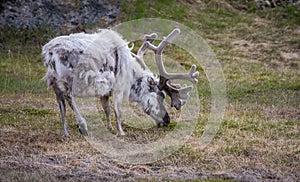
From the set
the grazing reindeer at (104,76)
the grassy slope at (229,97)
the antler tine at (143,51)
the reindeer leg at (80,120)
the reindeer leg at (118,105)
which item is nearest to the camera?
the grassy slope at (229,97)

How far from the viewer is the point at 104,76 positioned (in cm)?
968

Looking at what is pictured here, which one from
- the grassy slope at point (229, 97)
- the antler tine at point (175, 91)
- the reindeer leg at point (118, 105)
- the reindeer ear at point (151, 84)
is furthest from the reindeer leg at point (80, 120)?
the antler tine at point (175, 91)

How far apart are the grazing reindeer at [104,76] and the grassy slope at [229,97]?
2.38 feet

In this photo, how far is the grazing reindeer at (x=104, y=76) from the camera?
365 inches

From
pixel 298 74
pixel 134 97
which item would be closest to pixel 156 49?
pixel 134 97

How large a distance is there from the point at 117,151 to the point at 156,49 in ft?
8.46

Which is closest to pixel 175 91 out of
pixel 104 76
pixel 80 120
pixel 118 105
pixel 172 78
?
pixel 172 78

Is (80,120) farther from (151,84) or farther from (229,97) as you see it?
(229,97)

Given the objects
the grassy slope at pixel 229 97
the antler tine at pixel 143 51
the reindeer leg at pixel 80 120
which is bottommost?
the grassy slope at pixel 229 97

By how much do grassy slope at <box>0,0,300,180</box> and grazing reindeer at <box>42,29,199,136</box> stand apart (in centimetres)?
72

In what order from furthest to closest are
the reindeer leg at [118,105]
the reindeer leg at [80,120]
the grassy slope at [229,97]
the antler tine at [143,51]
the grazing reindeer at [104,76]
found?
the antler tine at [143,51], the reindeer leg at [118,105], the reindeer leg at [80,120], the grazing reindeer at [104,76], the grassy slope at [229,97]

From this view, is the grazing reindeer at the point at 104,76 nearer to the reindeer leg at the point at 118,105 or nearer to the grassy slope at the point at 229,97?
the reindeer leg at the point at 118,105

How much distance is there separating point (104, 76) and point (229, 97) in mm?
5099

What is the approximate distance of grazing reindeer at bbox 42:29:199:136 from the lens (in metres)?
9.27
